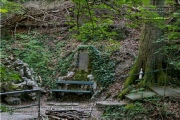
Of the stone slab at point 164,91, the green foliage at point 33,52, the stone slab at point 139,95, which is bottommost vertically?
the stone slab at point 139,95

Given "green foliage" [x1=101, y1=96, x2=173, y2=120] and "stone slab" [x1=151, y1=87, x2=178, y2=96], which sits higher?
"stone slab" [x1=151, y1=87, x2=178, y2=96]

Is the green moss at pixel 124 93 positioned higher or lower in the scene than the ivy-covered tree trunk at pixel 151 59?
lower

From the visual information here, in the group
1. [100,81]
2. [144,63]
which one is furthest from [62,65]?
[144,63]

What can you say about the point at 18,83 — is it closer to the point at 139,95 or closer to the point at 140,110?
the point at 139,95

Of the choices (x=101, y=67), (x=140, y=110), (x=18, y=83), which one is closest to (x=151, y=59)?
(x=140, y=110)

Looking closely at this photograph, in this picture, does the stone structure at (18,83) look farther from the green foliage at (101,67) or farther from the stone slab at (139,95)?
the stone slab at (139,95)

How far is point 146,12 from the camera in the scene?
4.12m

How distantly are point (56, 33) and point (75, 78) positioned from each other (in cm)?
540

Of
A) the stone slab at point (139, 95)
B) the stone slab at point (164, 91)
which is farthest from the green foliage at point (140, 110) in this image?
the stone slab at point (164, 91)

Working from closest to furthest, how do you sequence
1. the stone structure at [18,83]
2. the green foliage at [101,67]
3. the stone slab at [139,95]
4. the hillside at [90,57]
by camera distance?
the hillside at [90,57] → the stone slab at [139,95] → the stone structure at [18,83] → the green foliage at [101,67]

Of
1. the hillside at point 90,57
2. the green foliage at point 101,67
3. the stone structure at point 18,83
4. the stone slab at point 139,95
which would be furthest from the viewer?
the green foliage at point 101,67

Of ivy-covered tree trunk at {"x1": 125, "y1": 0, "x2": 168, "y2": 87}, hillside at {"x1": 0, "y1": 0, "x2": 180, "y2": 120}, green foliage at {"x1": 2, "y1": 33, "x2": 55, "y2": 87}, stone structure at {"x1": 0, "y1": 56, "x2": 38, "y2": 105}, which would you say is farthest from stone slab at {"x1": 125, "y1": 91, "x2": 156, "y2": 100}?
green foliage at {"x1": 2, "y1": 33, "x2": 55, "y2": 87}

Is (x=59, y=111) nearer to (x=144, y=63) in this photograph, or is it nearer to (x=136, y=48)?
(x=144, y=63)

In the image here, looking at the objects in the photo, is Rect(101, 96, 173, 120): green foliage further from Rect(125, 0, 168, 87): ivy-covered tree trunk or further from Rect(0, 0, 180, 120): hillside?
Rect(125, 0, 168, 87): ivy-covered tree trunk
